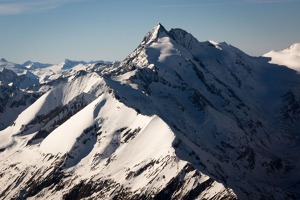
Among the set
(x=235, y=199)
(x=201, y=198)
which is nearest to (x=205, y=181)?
(x=201, y=198)

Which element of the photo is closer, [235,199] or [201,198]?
[235,199]

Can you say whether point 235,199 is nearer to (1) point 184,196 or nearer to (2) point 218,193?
(2) point 218,193

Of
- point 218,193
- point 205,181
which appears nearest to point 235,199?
point 218,193

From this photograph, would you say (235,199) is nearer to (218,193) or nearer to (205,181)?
(218,193)

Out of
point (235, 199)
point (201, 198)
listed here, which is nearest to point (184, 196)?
point (201, 198)

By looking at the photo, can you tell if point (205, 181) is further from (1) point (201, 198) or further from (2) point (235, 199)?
(2) point (235, 199)

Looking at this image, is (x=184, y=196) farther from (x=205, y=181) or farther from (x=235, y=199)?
(x=235, y=199)

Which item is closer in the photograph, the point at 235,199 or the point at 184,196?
the point at 235,199
